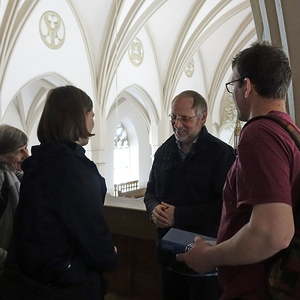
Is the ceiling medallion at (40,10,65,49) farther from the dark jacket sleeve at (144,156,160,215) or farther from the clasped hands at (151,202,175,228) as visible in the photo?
the clasped hands at (151,202,175,228)

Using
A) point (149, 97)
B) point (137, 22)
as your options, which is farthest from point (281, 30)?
point (149, 97)

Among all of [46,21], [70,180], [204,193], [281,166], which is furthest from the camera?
[46,21]

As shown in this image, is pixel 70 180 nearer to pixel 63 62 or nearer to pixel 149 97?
pixel 63 62

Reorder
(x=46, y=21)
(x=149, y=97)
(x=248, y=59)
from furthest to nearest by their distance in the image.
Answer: (x=149, y=97), (x=46, y=21), (x=248, y=59)

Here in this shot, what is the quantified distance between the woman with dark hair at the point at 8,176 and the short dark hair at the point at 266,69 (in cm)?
120

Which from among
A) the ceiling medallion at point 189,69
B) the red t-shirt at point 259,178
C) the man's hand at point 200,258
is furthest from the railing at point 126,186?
the red t-shirt at point 259,178

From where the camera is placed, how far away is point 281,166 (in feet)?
3.36

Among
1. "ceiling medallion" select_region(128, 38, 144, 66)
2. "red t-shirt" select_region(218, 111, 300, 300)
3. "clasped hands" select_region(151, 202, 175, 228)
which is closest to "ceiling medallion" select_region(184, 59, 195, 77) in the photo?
"ceiling medallion" select_region(128, 38, 144, 66)

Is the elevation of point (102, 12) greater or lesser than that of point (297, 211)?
greater

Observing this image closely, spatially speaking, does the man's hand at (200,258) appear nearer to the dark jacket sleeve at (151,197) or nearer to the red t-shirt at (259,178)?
the red t-shirt at (259,178)

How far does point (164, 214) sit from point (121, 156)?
1639 cm

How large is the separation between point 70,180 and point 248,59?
771 millimetres

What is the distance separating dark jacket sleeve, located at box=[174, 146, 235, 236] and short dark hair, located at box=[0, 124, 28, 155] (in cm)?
89

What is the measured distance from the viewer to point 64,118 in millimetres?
1525
